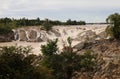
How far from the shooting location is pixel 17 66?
2916 cm

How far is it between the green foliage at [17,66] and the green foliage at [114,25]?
108ft

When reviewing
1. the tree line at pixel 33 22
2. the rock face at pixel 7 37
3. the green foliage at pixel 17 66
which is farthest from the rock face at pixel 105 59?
the tree line at pixel 33 22

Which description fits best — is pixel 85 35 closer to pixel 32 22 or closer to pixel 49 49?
pixel 32 22

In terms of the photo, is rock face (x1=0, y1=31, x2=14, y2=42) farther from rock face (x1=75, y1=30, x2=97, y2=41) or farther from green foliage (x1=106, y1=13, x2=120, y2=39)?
green foliage (x1=106, y1=13, x2=120, y2=39)

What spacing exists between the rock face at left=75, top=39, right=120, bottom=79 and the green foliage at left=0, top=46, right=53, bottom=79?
58.2 ft

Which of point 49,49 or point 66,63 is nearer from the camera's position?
point 66,63

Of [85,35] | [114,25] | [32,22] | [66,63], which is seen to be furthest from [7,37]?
[66,63]

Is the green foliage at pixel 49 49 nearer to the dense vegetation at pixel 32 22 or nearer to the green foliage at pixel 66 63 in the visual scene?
the green foliage at pixel 66 63

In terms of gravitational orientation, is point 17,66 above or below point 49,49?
above

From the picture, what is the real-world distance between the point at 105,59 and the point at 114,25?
39.0 ft

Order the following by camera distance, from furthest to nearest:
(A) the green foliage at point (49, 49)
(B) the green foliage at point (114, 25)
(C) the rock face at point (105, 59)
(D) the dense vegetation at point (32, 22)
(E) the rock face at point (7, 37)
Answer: (D) the dense vegetation at point (32, 22), (E) the rock face at point (7, 37), (B) the green foliage at point (114, 25), (A) the green foliage at point (49, 49), (C) the rock face at point (105, 59)

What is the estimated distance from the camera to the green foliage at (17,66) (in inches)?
1099

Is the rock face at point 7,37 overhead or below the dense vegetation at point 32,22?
below

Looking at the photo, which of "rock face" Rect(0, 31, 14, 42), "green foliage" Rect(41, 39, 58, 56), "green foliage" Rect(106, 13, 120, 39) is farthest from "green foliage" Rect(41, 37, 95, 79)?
"rock face" Rect(0, 31, 14, 42)
